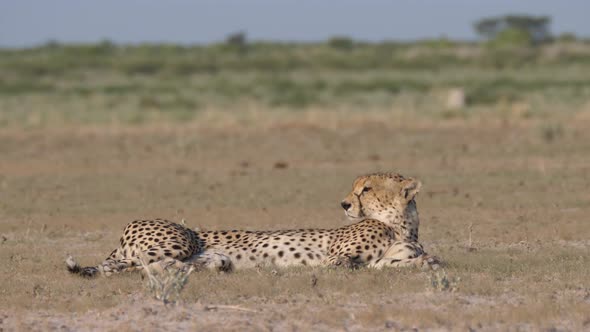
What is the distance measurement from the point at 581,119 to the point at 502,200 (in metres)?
10.4

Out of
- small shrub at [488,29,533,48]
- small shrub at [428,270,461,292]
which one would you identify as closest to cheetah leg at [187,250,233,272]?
small shrub at [428,270,461,292]

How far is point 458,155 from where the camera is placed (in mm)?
17688

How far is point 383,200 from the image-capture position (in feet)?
26.0

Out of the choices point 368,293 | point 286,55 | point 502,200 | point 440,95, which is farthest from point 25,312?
point 286,55

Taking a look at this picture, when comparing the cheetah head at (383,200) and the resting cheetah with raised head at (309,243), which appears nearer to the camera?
the resting cheetah with raised head at (309,243)

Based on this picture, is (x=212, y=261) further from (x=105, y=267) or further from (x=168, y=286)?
(x=168, y=286)

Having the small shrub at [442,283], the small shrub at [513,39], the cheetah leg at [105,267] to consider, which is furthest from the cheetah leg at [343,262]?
the small shrub at [513,39]

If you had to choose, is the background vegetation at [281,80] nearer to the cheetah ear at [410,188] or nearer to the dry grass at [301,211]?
the dry grass at [301,211]

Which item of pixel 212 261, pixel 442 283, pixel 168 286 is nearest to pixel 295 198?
pixel 212 261

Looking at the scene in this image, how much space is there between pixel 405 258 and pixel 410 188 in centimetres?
55

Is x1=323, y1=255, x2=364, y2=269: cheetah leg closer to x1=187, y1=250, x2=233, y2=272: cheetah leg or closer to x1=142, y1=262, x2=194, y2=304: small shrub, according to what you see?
x1=187, y1=250, x2=233, y2=272: cheetah leg

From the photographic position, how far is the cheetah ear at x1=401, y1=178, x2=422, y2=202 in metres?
7.86

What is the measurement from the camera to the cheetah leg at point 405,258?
7.48 meters

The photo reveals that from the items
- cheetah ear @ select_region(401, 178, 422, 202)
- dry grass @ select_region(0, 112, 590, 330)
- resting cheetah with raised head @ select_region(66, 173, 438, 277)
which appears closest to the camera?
dry grass @ select_region(0, 112, 590, 330)
